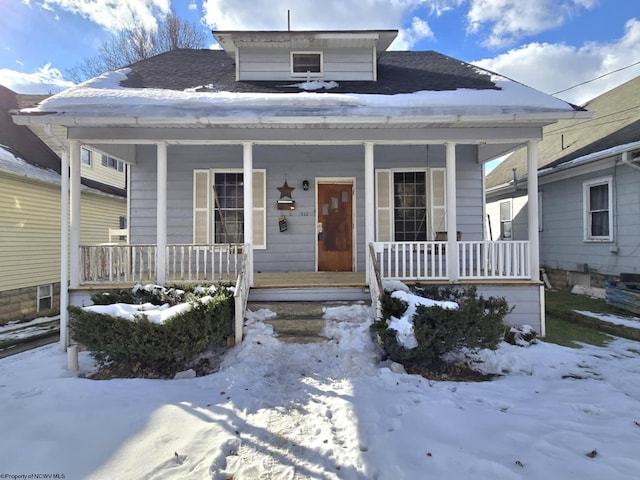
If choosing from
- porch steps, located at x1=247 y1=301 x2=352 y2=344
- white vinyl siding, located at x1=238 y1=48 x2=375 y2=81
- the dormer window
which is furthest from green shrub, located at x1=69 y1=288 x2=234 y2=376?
the dormer window

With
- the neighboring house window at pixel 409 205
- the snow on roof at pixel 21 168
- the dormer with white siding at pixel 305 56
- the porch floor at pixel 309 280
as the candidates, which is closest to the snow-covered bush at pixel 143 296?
the porch floor at pixel 309 280

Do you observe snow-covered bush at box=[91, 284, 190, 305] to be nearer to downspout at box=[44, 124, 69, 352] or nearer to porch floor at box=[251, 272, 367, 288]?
downspout at box=[44, 124, 69, 352]

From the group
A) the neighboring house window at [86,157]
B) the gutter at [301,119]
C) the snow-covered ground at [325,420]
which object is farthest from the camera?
the neighboring house window at [86,157]

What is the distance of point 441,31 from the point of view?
1114 cm

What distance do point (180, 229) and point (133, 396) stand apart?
476 centimetres

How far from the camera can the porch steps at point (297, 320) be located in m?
4.91

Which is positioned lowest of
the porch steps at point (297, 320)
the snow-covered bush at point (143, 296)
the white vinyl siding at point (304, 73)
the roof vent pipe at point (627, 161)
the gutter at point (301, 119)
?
the porch steps at point (297, 320)

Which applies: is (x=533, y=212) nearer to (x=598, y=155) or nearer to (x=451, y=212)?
(x=451, y=212)

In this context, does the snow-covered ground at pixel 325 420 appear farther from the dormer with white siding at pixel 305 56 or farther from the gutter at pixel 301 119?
the dormer with white siding at pixel 305 56

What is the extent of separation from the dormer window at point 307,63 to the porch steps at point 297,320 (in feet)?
17.3

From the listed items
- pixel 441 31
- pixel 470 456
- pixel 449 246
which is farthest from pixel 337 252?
pixel 441 31

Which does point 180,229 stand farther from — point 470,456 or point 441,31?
point 441,31

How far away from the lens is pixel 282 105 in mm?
5605

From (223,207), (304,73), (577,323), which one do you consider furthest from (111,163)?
(577,323)
